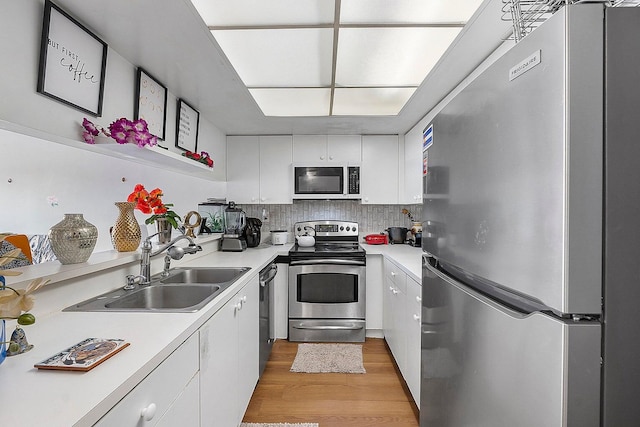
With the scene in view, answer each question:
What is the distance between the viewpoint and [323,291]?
3.17 m

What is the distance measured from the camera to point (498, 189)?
29.9 inches

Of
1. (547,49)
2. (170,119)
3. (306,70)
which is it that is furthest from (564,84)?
(170,119)

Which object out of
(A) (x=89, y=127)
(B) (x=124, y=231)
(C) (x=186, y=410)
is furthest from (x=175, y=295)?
(A) (x=89, y=127)

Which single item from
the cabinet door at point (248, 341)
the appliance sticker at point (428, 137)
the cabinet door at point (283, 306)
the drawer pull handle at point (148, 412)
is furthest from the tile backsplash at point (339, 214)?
the drawer pull handle at point (148, 412)

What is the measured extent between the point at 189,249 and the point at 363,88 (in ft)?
5.55

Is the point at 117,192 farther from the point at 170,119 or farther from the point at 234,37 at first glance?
the point at 234,37

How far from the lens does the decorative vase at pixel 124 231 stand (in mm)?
1784

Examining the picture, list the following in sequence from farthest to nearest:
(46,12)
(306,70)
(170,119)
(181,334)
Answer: (170,119) < (306,70) < (46,12) < (181,334)

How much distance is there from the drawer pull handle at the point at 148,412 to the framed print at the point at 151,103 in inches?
66.2

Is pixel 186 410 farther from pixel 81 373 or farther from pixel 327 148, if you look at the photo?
pixel 327 148

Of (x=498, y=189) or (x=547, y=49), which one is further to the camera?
(x=498, y=189)

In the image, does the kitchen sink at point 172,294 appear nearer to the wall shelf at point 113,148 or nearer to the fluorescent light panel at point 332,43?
the wall shelf at point 113,148

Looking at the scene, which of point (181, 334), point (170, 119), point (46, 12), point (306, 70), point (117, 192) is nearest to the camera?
point (181, 334)

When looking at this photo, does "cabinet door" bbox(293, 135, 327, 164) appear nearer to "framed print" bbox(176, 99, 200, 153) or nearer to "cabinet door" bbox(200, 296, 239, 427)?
"framed print" bbox(176, 99, 200, 153)
